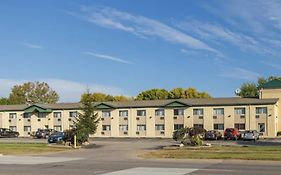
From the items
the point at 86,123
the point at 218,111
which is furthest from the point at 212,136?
the point at 86,123

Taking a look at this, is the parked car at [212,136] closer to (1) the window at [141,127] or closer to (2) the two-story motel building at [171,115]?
(2) the two-story motel building at [171,115]

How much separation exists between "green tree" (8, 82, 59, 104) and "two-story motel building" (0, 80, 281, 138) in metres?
40.7

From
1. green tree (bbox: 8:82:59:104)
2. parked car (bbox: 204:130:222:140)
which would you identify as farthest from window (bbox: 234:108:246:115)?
green tree (bbox: 8:82:59:104)

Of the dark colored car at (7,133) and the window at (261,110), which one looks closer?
the window at (261,110)

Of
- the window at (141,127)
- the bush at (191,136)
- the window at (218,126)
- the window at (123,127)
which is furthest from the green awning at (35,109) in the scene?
the bush at (191,136)

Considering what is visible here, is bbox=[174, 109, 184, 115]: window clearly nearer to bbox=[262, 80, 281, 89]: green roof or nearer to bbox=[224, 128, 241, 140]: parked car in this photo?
bbox=[224, 128, 241, 140]: parked car

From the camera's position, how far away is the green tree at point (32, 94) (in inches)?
4985

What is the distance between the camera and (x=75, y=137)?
45219 millimetres

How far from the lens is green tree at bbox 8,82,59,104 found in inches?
4985

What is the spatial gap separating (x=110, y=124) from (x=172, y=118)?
35.8ft

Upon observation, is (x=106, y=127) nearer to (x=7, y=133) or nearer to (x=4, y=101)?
(x=7, y=133)

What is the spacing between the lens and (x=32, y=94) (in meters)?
129

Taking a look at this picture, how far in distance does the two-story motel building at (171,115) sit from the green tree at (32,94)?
40683 millimetres

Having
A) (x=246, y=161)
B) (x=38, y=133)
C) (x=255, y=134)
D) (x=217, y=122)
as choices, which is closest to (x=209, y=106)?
(x=217, y=122)
